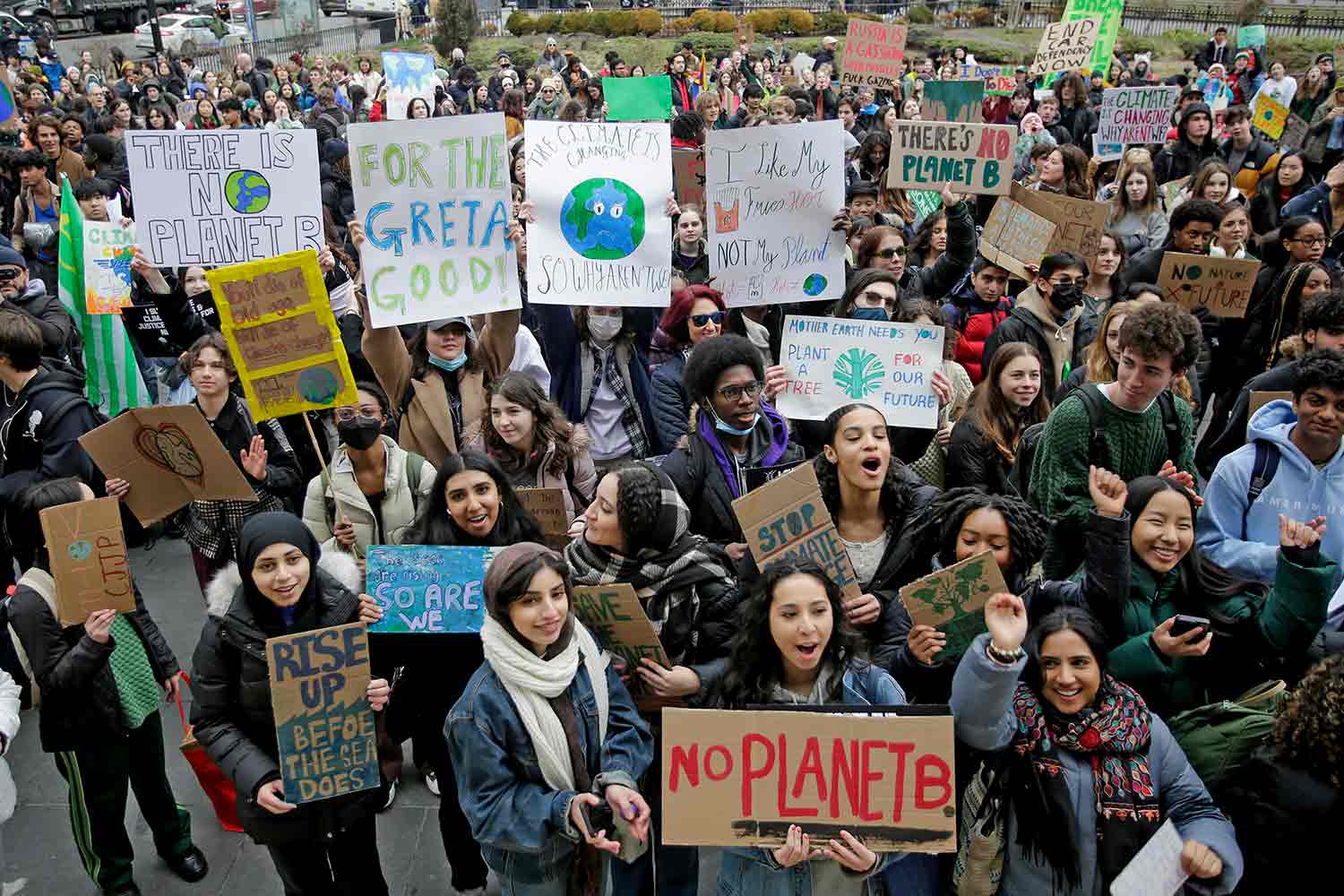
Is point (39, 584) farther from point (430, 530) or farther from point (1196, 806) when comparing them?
point (1196, 806)

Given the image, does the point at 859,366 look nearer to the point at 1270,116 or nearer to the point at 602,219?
the point at 602,219

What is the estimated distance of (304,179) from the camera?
5832 millimetres

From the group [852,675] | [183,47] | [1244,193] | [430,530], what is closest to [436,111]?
[1244,193]

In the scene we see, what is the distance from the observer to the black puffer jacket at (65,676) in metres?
3.56

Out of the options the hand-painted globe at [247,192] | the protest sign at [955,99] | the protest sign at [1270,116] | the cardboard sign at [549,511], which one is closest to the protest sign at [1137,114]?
the protest sign at [1270,116]

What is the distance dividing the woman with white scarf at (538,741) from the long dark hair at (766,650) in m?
0.39

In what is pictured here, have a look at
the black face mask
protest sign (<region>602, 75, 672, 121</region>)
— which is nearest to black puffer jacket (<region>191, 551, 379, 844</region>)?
the black face mask

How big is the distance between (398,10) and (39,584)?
137 ft

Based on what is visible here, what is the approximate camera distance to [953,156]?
22.6 feet

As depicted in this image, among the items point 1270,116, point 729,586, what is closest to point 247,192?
point 729,586

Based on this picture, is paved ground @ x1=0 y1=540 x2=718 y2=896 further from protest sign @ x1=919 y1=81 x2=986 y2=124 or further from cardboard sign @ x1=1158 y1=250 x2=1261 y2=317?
protest sign @ x1=919 y1=81 x2=986 y2=124

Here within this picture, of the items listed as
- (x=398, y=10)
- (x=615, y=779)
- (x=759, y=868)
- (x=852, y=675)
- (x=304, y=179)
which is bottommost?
(x=759, y=868)

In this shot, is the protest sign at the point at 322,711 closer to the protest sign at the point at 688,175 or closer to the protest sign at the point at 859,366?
the protest sign at the point at 859,366

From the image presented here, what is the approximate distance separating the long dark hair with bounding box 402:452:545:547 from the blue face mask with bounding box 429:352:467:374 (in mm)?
1436
